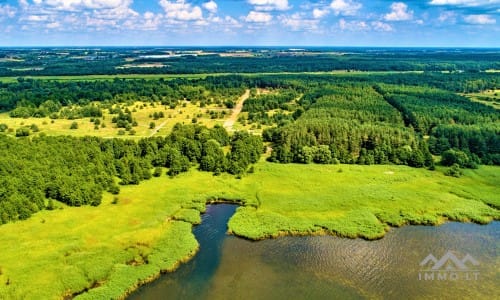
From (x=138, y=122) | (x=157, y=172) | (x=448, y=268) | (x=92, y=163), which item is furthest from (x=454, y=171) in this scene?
(x=138, y=122)

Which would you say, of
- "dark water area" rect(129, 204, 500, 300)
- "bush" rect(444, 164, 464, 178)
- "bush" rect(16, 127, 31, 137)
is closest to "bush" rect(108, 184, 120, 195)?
"dark water area" rect(129, 204, 500, 300)

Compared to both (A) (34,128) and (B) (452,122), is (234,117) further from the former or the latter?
(B) (452,122)

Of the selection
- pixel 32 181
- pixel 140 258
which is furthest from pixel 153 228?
pixel 32 181

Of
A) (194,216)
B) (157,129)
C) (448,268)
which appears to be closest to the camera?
(448,268)

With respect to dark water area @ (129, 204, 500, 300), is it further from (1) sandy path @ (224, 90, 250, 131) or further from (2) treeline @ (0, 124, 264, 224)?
(1) sandy path @ (224, 90, 250, 131)

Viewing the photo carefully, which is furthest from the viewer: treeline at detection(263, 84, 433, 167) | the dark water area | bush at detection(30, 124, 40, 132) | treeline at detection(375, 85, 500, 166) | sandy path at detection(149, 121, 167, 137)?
bush at detection(30, 124, 40, 132)

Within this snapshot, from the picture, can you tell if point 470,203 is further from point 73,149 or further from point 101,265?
point 73,149
